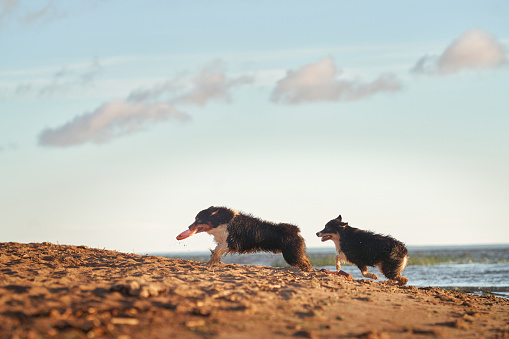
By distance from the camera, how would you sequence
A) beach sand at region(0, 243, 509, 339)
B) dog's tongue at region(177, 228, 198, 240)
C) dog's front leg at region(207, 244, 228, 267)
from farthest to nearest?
1. dog's tongue at region(177, 228, 198, 240)
2. dog's front leg at region(207, 244, 228, 267)
3. beach sand at region(0, 243, 509, 339)

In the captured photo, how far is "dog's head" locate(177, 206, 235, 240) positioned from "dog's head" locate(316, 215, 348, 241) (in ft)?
9.17

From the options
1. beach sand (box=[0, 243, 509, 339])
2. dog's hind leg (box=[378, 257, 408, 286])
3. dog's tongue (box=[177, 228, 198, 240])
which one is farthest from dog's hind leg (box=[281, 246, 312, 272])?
dog's tongue (box=[177, 228, 198, 240])

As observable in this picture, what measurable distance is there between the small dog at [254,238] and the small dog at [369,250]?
1.52 meters

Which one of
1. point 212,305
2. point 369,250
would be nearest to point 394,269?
point 369,250

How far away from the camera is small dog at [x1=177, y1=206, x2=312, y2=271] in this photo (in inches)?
527

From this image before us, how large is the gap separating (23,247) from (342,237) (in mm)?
8325

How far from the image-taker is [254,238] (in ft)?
44.2

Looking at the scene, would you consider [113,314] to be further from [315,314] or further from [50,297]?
[315,314]

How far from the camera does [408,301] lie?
36.1 ft

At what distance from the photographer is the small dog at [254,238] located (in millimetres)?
13398

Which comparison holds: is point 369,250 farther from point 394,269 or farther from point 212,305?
point 212,305

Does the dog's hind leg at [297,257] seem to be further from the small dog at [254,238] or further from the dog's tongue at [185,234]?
the dog's tongue at [185,234]

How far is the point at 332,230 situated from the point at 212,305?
726 centimetres

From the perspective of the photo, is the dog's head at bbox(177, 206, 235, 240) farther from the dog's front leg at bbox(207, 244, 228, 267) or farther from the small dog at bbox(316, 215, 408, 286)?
the small dog at bbox(316, 215, 408, 286)
